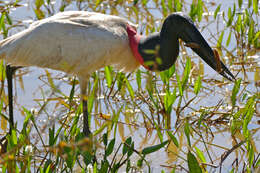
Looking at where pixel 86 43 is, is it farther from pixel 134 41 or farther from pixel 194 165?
pixel 194 165

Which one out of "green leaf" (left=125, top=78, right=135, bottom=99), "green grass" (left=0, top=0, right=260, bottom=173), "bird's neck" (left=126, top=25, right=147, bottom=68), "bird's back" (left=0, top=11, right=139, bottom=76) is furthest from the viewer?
"green leaf" (left=125, top=78, right=135, bottom=99)

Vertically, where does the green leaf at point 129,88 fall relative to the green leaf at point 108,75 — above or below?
below

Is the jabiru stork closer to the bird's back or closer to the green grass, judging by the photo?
the bird's back

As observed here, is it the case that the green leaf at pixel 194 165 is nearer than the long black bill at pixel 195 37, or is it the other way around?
the green leaf at pixel 194 165

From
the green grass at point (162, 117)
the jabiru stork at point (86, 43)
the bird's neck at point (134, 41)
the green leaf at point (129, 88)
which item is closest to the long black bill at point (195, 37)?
the jabiru stork at point (86, 43)

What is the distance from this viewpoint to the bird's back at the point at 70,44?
3.21 m

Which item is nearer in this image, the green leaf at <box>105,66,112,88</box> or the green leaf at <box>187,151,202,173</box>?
the green leaf at <box>187,151,202,173</box>

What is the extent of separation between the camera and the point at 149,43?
11.0ft

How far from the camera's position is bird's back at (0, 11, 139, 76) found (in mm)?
3209

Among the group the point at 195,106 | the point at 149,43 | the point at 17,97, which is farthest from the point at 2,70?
the point at 195,106

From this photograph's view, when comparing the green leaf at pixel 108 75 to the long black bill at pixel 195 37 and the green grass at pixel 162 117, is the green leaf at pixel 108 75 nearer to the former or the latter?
the green grass at pixel 162 117

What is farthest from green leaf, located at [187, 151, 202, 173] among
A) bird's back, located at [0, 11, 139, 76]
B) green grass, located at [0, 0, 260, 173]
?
bird's back, located at [0, 11, 139, 76]

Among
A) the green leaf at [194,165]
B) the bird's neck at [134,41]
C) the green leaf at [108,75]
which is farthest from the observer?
the green leaf at [108,75]

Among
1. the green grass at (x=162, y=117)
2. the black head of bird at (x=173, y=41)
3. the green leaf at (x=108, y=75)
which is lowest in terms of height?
the green grass at (x=162, y=117)
